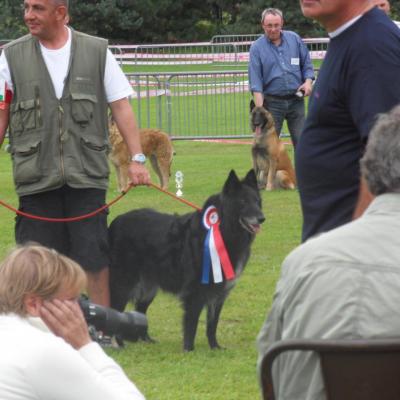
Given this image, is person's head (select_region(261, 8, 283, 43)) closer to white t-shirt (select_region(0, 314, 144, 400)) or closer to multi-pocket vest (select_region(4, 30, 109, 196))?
multi-pocket vest (select_region(4, 30, 109, 196))

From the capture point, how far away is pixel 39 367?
301 cm

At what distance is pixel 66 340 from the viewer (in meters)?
3.30

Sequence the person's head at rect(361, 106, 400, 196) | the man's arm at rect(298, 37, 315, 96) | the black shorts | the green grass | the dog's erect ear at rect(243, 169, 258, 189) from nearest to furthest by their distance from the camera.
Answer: the person's head at rect(361, 106, 400, 196) → the green grass → the black shorts → the dog's erect ear at rect(243, 169, 258, 189) → the man's arm at rect(298, 37, 315, 96)

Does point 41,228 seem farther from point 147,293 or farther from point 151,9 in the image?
point 151,9

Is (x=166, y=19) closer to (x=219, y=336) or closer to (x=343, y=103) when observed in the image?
(x=219, y=336)

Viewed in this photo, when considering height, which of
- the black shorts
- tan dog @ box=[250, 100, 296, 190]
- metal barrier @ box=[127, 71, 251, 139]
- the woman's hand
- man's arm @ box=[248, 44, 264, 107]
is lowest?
metal barrier @ box=[127, 71, 251, 139]

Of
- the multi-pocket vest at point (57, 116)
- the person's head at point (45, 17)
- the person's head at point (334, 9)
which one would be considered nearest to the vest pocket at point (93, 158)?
the multi-pocket vest at point (57, 116)

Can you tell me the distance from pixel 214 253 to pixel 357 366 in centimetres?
414

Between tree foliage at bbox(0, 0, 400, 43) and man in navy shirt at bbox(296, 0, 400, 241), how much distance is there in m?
36.0

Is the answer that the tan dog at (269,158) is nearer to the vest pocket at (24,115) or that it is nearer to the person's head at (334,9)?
the vest pocket at (24,115)

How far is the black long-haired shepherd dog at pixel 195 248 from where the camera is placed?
6750 millimetres

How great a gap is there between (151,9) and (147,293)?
36520 millimetres

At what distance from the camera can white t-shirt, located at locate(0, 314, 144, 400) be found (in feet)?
9.84

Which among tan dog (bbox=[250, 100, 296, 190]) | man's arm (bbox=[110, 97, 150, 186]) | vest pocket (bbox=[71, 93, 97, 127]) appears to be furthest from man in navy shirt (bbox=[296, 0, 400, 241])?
tan dog (bbox=[250, 100, 296, 190])
